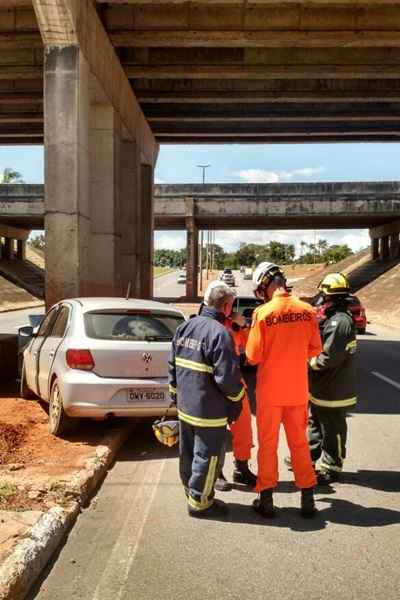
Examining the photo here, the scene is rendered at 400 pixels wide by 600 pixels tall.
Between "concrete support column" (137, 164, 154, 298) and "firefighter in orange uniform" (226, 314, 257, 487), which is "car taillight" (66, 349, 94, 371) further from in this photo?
"concrete support column" (137, 164, 154, 298)

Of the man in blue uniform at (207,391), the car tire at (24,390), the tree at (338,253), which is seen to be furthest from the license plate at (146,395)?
the tree at (338,253)

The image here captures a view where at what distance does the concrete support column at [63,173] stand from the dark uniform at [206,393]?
24.6 feet

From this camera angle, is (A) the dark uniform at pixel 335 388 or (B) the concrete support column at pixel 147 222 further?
(B) the concrete support column at pixel 147 222

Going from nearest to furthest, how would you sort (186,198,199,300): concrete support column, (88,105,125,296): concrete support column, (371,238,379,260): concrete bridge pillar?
(88,105,125,296): concrete support column, (186,198,199,300): concrete support column, (371,238,379,260): concrete bridge pillar

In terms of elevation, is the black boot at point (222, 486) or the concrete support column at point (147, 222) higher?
the concrete support column at point (147, 222)

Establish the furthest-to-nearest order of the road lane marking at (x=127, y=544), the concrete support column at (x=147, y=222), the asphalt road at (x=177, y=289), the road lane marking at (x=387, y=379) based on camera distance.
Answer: the asphalt road at (x=177, y=289) → the concrete support column at (x=147, y=222) → the road lane marking at (x=387, y=379) → the road lane marking at (x=127, y=544)

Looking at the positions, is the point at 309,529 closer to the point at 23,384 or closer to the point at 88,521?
the point at 88,521

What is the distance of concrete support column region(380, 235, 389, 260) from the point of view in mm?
56213

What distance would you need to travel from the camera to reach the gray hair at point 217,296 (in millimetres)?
4809

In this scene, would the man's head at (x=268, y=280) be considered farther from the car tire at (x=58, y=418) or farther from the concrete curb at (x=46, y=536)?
the car tire at (x=58, y=418)

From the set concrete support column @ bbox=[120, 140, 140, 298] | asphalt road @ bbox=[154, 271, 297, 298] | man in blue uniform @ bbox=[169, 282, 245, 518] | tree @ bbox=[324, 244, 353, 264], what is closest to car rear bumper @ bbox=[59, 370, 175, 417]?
man in blue uniform @ bbox=[169, 282, 245, 518]

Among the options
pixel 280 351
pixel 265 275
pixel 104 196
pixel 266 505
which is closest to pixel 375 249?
pixel 104 196

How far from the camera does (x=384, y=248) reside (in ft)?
187

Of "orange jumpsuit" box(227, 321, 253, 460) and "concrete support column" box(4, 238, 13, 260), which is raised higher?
"concrete support column" box(4, 238, 13, 260)
